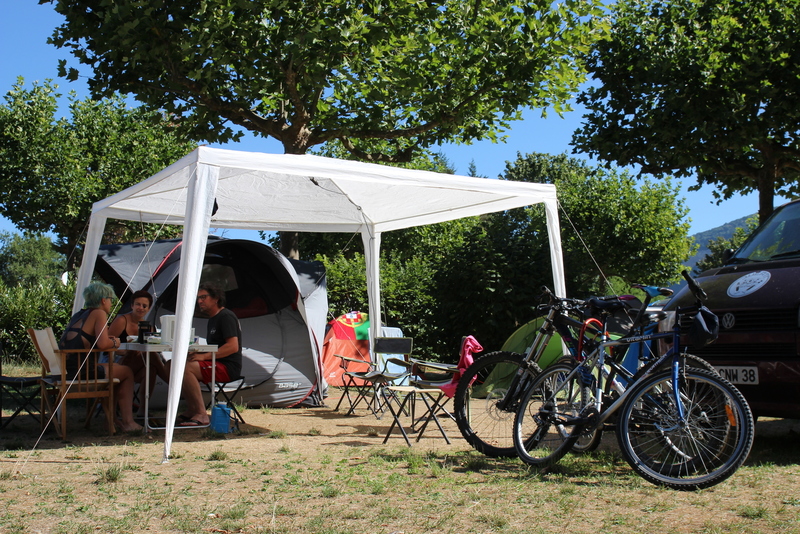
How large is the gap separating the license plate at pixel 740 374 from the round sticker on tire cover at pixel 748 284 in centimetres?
45

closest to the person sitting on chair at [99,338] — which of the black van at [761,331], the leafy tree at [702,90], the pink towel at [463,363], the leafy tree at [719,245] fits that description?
the pink towel at [463,363]

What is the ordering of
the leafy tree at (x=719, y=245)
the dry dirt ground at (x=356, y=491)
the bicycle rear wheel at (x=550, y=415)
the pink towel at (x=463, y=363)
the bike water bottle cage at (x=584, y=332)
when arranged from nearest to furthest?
1. the dry dirt ground at (x=356, y=491)
2. the bicycle rear wheel at (x=550, y=415)
3. the bike water bottle cage at (x=584, y=332)
4. the pink towel at (x=463, y=363)
5. the leafy tree at (x=719, y=245)

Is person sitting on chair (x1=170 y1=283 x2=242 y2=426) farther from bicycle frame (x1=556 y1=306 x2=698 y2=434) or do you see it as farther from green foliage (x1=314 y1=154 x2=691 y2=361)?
bicycle frame (x1=556 y1=306 x2=698 y2=434)

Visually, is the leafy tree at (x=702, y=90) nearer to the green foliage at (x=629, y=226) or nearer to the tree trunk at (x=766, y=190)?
the tree trunk at (x=766, y=190)

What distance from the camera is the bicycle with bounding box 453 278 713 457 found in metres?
4.68

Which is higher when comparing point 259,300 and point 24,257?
point 24,257

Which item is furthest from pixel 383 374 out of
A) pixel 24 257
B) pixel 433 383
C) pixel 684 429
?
pixel 24 257

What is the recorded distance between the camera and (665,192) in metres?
27.9

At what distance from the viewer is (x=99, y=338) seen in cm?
618

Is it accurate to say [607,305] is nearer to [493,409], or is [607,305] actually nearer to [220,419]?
[493,409]

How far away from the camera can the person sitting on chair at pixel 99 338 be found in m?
6.25

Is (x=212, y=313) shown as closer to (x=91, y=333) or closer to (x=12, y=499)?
(x=91, y=333)

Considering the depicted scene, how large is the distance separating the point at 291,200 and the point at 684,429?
5.68 m

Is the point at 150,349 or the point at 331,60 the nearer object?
the point at 150,349
